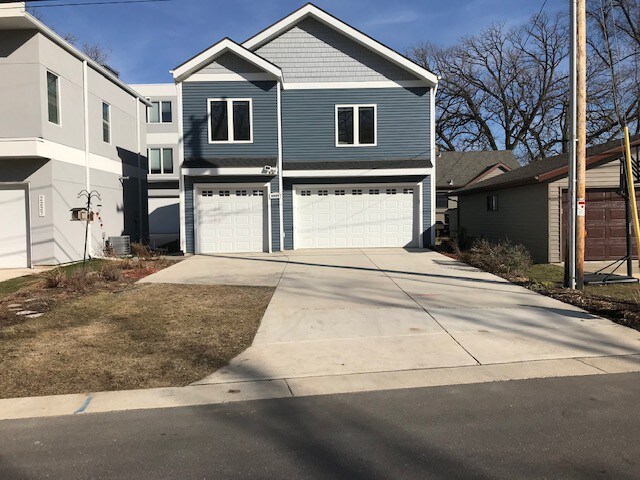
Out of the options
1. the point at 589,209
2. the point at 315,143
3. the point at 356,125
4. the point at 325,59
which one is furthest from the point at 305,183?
the point at 589,209

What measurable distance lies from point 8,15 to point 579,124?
14.2 metres

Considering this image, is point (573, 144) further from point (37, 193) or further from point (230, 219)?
point (37, 193)

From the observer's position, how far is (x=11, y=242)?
47.1ft

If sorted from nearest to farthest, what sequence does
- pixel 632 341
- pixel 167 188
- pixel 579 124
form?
pixel 632 341 → pixel 579 124 → pixel 167 188

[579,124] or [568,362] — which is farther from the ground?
[579,124]

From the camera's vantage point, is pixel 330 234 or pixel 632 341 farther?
pixel 330 234

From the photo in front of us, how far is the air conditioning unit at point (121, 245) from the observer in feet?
57.6

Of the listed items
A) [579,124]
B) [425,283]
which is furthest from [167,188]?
[579,124]

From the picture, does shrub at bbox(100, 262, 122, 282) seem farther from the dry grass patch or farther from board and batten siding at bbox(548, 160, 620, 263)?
board and batten siding at bbox(548, 160, 620, 263)

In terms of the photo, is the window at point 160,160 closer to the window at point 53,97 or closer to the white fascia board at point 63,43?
the white fascia board at point 63,43

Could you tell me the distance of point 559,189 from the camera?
48.2ft

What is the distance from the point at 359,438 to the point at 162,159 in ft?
98.2

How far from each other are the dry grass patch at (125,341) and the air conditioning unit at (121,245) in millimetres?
8327

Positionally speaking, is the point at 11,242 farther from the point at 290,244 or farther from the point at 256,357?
the point at 256,357
